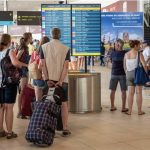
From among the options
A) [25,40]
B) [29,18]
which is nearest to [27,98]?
[25,40]

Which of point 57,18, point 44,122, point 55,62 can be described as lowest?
point 44,122

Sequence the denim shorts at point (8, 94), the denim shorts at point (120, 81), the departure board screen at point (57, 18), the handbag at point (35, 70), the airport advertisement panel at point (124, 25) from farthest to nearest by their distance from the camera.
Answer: the airport advertisement panel at point (124, 25) < the departure board screen at point (57, 18) < the denim shorts at point (120, 81) < the handbag at point (35, 70) < the denim shorts at point (8, 94)

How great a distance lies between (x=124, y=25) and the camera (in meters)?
12.3

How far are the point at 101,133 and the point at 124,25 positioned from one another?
23.7ft

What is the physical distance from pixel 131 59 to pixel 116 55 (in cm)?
41

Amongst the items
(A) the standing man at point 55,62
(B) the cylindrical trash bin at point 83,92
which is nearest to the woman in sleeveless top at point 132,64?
(B) the cylindrical trash bin at point 83,92

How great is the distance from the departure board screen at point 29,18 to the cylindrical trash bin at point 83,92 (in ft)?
47.1

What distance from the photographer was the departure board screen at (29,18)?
2152cm

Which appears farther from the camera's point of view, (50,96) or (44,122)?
(50,96)

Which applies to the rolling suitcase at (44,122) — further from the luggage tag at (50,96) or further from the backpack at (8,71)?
the backpack at (8,71)

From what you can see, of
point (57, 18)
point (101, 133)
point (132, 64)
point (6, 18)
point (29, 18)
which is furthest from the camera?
point (29, 18)

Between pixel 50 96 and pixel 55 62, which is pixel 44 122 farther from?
pixel 55 62

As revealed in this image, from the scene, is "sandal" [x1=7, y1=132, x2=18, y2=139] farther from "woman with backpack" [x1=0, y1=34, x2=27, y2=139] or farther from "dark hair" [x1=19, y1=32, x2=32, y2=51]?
"dark hair" [x1=19, y1=32, x2=32, y2=51]

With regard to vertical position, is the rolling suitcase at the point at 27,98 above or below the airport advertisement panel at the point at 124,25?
below
